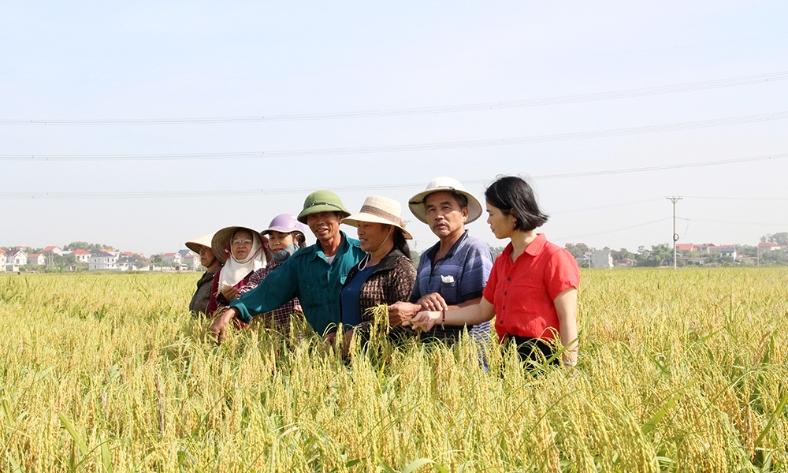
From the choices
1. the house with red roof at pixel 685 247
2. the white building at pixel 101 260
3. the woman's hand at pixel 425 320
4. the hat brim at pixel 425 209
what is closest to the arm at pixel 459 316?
the woman's hand at pixel 425 320

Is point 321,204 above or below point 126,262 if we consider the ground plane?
above

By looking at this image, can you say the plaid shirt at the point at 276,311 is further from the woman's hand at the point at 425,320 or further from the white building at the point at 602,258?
the white building at the point at 602,258

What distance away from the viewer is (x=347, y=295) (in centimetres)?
402

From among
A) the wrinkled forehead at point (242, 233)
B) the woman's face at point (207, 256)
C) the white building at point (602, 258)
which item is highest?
the wrinkled forehead at point (242, 233)

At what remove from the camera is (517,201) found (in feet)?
10.4

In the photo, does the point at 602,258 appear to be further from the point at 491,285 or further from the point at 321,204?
the point at 491,285

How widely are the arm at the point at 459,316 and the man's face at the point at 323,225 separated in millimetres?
1075

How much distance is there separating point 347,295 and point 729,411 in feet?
6.84

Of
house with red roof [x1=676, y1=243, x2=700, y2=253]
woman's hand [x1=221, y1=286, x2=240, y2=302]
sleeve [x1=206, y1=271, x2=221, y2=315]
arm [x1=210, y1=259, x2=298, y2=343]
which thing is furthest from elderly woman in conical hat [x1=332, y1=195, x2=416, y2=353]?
house with red roof [x1=676, y1=243, x2=700, y2=253]

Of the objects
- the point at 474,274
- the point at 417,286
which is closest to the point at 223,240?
the point at 417,286

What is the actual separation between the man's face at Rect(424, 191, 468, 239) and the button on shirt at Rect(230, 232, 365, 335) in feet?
2.45

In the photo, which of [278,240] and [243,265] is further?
[243,265]

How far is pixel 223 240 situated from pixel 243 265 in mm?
437

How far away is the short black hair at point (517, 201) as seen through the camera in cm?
317
